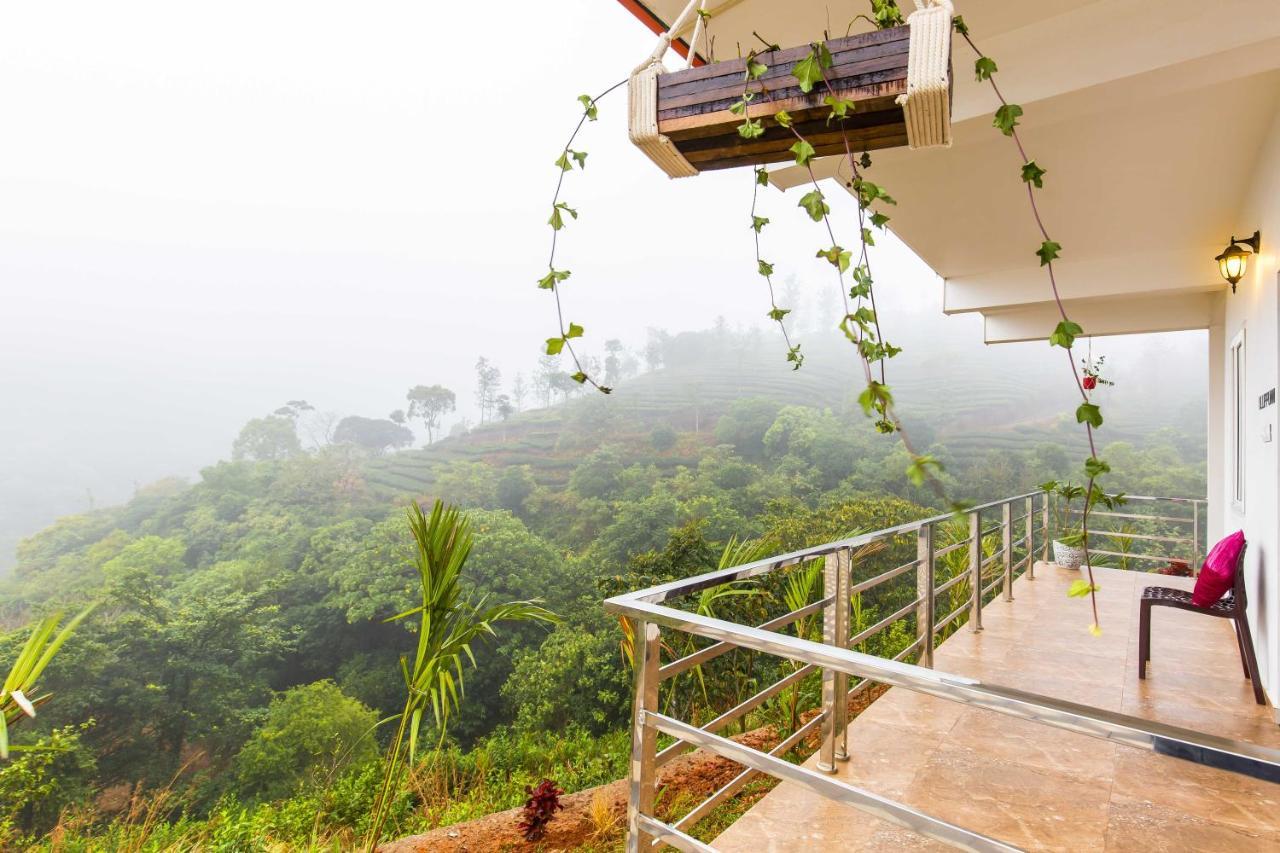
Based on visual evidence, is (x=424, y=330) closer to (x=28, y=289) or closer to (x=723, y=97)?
(x=28, y=289)

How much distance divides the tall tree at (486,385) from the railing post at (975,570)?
29185mm

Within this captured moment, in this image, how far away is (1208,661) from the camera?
11.8ft

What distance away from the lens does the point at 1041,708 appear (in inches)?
31.6

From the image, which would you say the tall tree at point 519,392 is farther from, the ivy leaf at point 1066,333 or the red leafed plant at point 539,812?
the ivy leaf at point 1066,333

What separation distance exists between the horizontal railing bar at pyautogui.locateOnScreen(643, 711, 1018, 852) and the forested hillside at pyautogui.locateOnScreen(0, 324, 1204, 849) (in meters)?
2.22

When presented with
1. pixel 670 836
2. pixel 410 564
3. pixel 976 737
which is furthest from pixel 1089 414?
pixel 410 564

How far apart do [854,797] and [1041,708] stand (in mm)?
333

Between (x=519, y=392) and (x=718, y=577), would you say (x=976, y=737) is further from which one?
(x=519, y=392)

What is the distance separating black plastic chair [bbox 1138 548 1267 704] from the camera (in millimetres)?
2996

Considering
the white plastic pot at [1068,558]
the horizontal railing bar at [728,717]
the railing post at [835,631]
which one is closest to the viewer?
the horizontal railing bar at [728,717]

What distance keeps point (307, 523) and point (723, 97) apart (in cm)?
2443

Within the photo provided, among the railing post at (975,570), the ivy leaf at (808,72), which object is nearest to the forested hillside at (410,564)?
the railing post at (975,570)

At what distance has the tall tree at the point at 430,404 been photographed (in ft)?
105

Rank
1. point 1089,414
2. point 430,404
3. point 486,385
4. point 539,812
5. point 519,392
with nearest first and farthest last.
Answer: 1. point 1089,414
2. point 539,812
3. point 430,404
4. point 519,392
5. point 486,385
